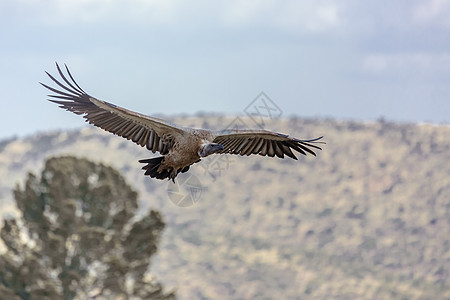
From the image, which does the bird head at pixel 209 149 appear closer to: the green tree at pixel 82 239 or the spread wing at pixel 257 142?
the spread wing at pixel 257 142

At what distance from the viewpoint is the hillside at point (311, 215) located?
84.4 metres

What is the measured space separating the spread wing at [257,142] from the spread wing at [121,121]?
77 centimetres

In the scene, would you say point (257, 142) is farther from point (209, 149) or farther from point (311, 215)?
point (311, 215)

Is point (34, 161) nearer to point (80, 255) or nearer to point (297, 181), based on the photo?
point (297, 181)

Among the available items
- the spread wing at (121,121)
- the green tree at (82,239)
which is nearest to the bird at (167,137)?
the spread wing at (121,121)

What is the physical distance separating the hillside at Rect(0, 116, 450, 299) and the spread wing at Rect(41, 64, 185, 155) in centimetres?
6808

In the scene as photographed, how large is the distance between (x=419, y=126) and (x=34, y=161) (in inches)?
1726

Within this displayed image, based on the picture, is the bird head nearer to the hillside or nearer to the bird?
the bird

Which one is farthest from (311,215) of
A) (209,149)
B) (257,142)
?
(209,149)

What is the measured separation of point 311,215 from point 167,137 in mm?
81742

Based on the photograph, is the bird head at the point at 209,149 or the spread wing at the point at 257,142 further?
the spread wing at the point at 257,142

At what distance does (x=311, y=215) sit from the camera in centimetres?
9462

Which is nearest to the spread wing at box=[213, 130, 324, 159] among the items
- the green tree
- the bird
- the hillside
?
the bird

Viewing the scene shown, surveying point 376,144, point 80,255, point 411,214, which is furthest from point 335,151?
point 80,255
